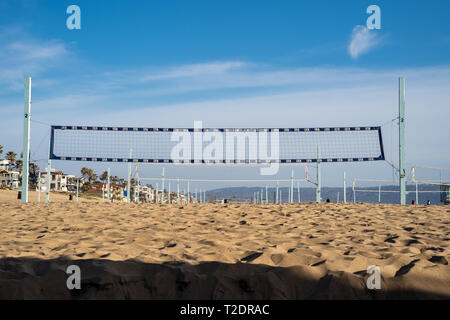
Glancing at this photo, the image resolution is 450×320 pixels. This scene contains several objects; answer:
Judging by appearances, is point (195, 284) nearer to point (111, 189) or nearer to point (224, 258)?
point (224, 258)

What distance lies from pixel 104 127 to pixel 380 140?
706 cm

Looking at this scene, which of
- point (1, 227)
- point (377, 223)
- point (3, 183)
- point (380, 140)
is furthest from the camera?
point (3, 183)

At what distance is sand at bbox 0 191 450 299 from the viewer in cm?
249

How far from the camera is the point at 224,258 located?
3.14 metres

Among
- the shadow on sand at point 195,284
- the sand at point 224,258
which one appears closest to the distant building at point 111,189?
the sand at point 224,258

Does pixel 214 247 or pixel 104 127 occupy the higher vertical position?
pixel 104 127

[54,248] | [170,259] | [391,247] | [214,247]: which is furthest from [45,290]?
[391,247]

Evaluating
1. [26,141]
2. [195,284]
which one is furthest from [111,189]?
[195,284]

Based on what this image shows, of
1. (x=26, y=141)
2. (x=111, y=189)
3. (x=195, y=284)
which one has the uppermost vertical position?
(x=26, y=141)

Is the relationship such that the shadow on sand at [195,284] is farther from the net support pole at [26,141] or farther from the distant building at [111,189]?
the distant building at [111,189]

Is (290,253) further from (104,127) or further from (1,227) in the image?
(104,127)

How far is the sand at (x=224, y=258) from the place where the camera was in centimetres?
249
